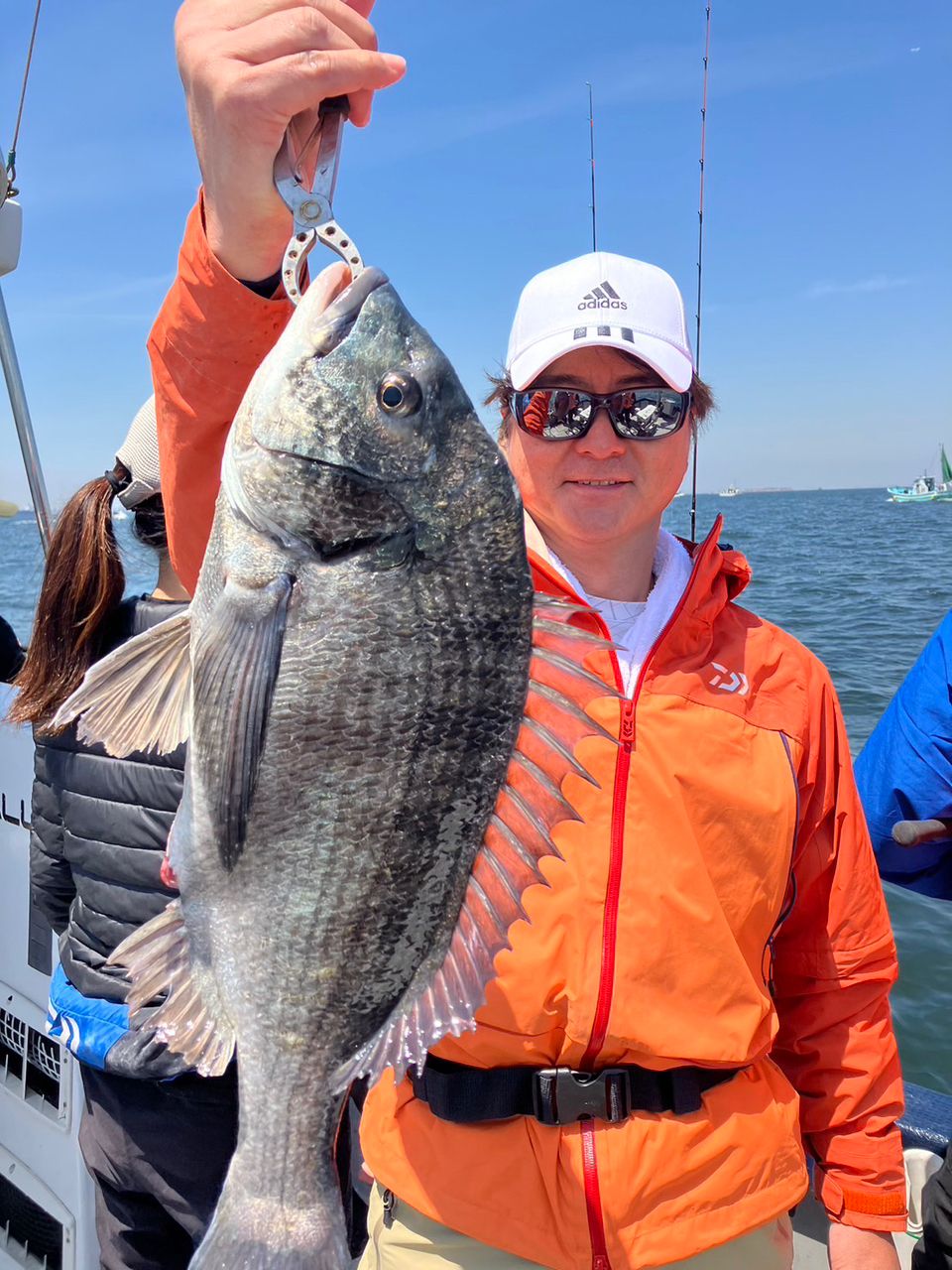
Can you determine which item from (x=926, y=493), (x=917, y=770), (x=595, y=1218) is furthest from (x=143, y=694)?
(x=926, y=493)

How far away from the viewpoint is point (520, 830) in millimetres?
1672

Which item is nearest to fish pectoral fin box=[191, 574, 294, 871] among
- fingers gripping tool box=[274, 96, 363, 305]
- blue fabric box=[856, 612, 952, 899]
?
fingers gripping tool box=[274, 96, 363, 305]

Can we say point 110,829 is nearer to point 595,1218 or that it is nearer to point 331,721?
point 331,721

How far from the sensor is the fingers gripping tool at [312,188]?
150cm

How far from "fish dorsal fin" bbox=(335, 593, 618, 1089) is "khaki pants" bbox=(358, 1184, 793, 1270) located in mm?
574

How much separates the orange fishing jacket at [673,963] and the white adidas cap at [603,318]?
56 cm

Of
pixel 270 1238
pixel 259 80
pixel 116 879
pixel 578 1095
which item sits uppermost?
pixel 259 80

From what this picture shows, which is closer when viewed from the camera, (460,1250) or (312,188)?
(312,188)

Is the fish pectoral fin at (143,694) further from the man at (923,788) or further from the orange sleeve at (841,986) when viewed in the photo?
the man at (923,788)

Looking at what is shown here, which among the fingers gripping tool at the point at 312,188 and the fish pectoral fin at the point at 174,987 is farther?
the fish pectoral fin at the point at 174,987

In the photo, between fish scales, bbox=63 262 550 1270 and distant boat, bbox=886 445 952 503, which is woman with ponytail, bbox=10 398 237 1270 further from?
distant boat, bbox=886 445 952 503

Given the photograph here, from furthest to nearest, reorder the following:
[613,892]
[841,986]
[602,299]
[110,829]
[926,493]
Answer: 1. [926,493]
2. [110,829]
3. [602,299]
4. [841,986]
5. [613,892]

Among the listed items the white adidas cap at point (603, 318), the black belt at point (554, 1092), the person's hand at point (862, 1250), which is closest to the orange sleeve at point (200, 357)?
the white adidas cap at point (603, 318)

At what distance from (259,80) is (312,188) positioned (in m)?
0.18
